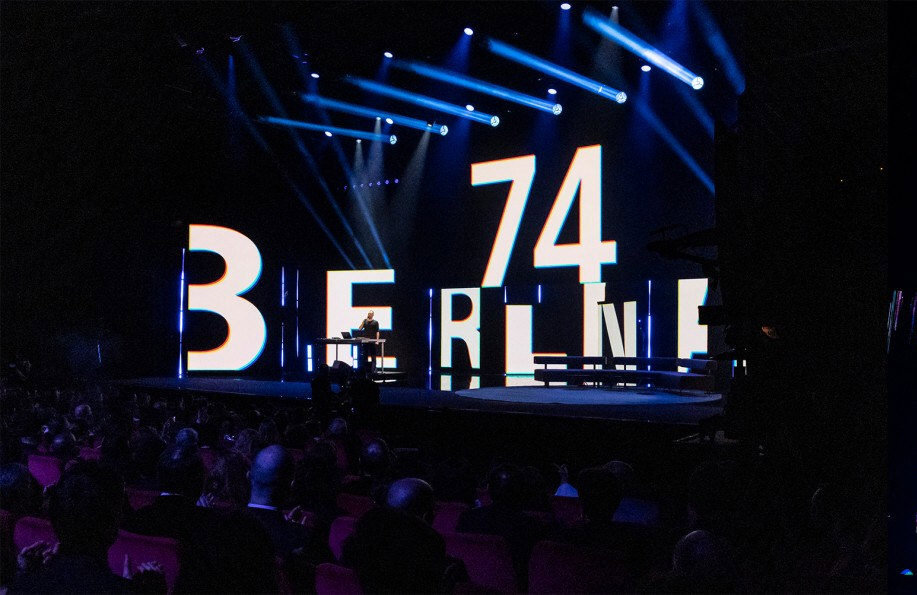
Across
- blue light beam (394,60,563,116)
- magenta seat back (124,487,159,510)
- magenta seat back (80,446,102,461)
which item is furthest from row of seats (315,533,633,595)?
blue light beam (394,60,563,116)

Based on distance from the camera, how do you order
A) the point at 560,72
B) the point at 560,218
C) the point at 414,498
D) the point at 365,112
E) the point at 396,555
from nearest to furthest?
the point at 396,555 < the point at 414,498 < the point at 560,72 < the point at 560,218 < the point at 365,112

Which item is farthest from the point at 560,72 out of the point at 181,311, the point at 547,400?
the point at 181,311

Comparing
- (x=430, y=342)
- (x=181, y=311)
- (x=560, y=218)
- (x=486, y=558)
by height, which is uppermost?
(x=560, y=218)

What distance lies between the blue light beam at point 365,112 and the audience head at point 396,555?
36.2ft

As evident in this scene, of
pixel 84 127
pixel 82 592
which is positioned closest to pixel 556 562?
pixel 82 592

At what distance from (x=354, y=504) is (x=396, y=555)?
153 centimetres

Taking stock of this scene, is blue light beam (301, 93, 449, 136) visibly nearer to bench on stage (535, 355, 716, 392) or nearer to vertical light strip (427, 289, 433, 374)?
vertical light strip (427, 289, 433, 374)

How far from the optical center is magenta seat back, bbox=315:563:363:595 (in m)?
1.92

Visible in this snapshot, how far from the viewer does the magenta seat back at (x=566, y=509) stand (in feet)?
11.3


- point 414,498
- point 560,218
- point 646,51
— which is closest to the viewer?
point 414,498

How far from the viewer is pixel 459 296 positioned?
13898mm

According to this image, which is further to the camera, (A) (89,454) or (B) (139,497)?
(A) (89,454)

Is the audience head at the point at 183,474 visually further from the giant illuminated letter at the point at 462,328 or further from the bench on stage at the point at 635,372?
the giant illuminated letter at the point at 462,328

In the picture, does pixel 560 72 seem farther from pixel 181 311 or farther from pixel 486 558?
pixel 486 558
